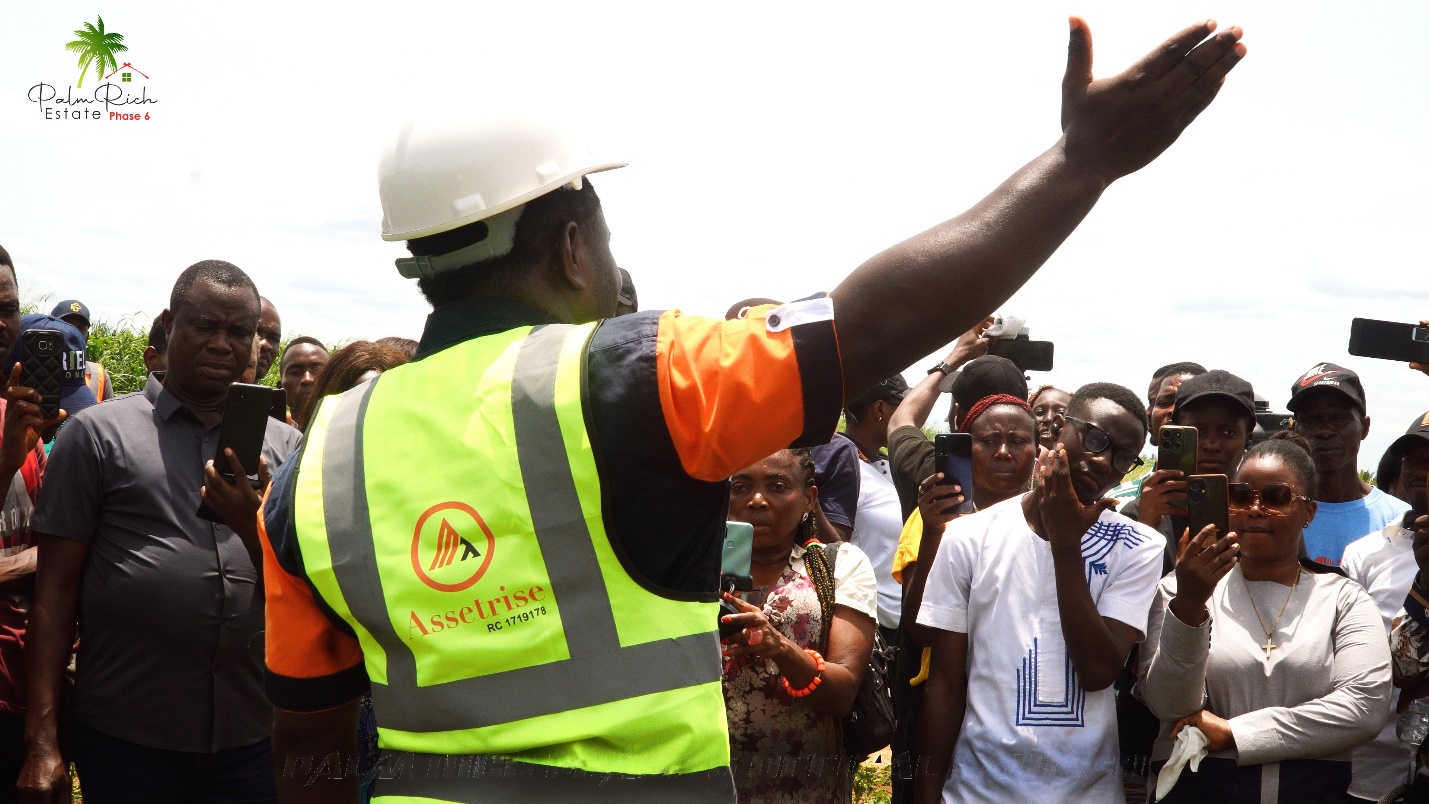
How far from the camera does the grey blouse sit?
4105 mm

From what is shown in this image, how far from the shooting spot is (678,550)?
1.76 m

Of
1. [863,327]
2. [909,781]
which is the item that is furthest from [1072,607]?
[863,327]

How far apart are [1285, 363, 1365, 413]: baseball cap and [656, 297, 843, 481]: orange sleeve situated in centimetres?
480

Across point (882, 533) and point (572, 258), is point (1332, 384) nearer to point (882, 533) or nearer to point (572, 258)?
point (882, 533)

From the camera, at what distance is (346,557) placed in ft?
6.06

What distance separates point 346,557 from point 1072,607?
2.85m

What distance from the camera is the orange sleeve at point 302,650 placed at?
2006mm

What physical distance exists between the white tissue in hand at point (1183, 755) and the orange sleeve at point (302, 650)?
9.80ft

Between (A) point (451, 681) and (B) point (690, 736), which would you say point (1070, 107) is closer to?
(B) point (690, 736)

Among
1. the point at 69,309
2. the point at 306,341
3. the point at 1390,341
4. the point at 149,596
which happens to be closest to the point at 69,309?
the point at 69,309

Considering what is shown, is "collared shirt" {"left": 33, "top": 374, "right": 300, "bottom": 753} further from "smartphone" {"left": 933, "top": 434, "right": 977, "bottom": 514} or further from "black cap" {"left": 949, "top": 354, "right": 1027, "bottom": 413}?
"black cap" {"left": 949, "top": 354, "right": 1027, "bottom": 413}

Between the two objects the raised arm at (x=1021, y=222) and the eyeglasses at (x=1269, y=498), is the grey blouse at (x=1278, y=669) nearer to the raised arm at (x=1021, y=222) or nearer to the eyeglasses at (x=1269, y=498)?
the eyeglasses at (x=1269, y=498)

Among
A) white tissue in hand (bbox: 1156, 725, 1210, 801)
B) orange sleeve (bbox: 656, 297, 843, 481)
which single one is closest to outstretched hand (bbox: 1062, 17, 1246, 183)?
orange sleeve (bbox: 656, 297, 843, 481)

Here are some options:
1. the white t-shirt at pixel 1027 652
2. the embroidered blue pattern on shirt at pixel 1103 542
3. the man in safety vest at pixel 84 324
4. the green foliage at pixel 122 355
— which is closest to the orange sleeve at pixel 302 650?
the white t-shirt at pixel 1027 652
